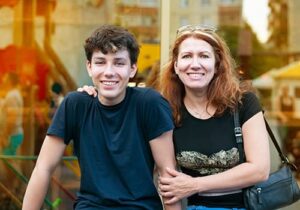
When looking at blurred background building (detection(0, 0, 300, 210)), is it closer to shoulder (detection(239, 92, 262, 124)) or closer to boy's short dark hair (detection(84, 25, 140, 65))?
shoulder (detection(239, 92, 262, 124))

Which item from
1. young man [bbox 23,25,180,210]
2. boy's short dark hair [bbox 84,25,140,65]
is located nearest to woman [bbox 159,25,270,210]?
young man [bbox 23,25,180,210]

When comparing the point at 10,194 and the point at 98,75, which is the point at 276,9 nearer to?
the point at 10,194

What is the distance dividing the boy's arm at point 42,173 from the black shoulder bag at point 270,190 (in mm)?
741

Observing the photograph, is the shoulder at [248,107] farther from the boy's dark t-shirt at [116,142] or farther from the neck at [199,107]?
the boy's dark t-shirt at [116,142]

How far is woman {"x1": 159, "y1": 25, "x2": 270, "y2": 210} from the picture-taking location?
8.77ft

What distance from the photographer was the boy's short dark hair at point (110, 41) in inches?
97.7

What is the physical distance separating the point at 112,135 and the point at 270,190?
2.54 ft

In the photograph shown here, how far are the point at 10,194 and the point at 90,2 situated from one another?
211 cm

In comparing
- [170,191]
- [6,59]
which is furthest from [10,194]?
[170,191]

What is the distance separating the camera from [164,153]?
259cm

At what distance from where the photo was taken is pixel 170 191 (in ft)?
8.68

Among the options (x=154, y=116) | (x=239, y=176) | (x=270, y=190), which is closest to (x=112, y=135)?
(x=154, y=116)

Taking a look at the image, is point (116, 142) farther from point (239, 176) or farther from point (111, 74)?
point (239, 176)

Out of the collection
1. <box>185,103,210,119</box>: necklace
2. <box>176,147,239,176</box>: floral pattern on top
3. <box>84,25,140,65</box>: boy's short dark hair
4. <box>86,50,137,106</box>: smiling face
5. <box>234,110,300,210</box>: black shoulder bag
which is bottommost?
<box>234,110,300,210</box>: black shoulder bag
